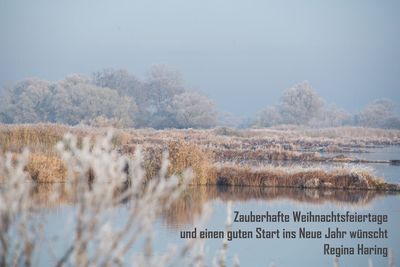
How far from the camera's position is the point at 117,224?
11219 mm

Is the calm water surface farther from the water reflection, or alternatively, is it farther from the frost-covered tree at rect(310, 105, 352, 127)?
the frost-covered tree at rect(310, 105, 352, 127)

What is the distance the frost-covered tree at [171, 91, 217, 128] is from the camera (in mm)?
52156

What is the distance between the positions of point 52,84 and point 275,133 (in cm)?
1769

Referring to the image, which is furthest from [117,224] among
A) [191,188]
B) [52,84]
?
[52,84]

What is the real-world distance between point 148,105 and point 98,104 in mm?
7064

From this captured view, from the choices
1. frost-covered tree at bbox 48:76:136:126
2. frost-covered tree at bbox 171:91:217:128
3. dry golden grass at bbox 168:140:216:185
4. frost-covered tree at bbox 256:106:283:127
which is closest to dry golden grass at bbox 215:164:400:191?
dry golden grass at bbox 168:140:216:185

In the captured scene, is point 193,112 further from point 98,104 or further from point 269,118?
point 269,118

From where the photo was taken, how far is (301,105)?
58000 mm

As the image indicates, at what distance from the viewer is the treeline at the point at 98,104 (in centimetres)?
5094

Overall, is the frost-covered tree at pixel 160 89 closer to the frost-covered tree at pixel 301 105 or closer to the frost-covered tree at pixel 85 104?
the frost-covered tree at pixel 85 104

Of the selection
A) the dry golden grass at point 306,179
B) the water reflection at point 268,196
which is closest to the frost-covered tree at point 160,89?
the dry golden grass at point 306,179

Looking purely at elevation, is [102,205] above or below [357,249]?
above

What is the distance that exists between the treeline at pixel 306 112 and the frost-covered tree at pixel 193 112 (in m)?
6.04

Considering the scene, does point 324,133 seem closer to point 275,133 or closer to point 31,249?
point 275,133
